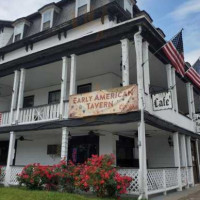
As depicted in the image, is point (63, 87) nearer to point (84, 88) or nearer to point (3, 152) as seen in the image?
point (84, 88)

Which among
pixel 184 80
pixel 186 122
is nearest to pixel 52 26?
pixel 184 80

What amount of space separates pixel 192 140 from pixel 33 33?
13055 millimetres

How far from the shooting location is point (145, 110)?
408 inches

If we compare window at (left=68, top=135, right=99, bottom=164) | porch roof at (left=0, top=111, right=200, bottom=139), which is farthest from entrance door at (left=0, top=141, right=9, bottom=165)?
window at (left=68, top=135, right=99, bottom=164)

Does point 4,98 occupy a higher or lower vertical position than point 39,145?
higher

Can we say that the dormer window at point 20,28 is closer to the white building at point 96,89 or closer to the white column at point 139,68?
the white building at point 96,89

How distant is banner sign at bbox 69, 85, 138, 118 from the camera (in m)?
10.3

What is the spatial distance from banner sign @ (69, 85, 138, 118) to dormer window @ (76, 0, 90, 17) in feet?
19.7

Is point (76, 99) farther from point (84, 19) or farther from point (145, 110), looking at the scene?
point (84, 19)

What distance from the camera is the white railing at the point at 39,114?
42.7 feet

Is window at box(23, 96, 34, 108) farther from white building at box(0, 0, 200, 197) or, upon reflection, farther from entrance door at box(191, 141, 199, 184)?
entrance door at box(191, 141, 199, 184)

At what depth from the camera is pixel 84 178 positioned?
31.3ft

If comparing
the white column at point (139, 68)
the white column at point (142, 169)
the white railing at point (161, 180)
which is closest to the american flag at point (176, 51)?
the white column at point (139, 68)

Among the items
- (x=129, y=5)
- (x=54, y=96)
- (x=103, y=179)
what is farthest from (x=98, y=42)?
(x=54, y=96)
